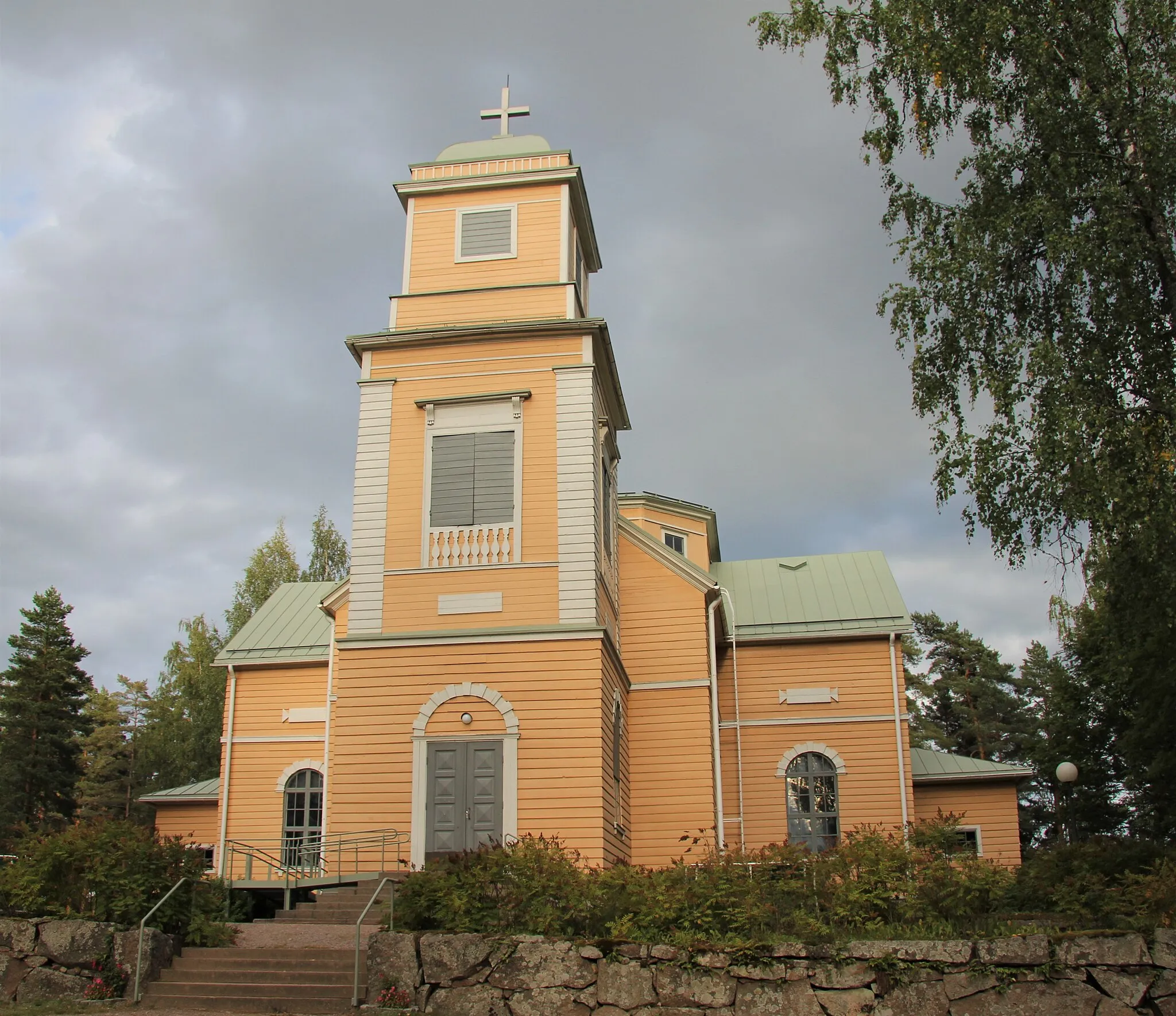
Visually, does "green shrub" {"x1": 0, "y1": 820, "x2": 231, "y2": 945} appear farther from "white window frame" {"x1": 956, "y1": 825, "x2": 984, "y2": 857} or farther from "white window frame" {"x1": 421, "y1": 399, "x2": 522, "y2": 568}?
"white window frame" {"x1": 956, "y1": 825, "x2": 984, "y2": 857}

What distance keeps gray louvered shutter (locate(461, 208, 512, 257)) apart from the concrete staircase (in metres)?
10.7

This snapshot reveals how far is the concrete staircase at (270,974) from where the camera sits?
1064cm

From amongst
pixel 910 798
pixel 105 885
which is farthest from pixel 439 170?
pixel 910 798

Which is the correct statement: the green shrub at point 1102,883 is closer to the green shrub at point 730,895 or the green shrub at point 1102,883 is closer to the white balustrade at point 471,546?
the green shrub at point 730,895

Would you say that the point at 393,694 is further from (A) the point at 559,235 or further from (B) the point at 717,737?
(A) the point at 559,235

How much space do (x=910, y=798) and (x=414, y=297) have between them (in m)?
13.3

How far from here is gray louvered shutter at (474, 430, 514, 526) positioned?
1666 centimetres

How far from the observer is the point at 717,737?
19016 mm

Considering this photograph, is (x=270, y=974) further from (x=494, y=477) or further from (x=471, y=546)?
(x=494, y=477)

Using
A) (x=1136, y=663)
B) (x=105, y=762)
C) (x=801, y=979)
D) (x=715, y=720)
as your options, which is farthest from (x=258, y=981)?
(x=105, y=762)

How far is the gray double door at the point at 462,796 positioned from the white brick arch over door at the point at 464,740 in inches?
2.2

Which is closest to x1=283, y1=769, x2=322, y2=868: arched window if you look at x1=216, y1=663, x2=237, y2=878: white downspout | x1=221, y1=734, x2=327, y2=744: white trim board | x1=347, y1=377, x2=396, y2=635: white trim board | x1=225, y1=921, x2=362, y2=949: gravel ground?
x1=221, y1=734, x2=327, y2=744: white trim board

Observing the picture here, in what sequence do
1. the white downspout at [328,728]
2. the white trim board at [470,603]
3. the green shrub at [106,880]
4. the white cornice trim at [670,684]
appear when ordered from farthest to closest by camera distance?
the white downspout at [328,728], the white cornice trim at [670,684], the white trim board at [470,603], the green shrub at [106,880]

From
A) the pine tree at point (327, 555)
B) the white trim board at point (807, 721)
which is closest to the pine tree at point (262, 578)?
the pine tree at point (327, 555)
